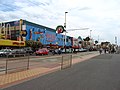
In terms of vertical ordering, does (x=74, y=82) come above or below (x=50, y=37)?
below

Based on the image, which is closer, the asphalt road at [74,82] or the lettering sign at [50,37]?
the asphalt road at [74,82]

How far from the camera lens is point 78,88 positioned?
33.5 feet

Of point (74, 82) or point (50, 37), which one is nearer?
point (74, 82)

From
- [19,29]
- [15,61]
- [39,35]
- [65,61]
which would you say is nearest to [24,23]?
[19,29]

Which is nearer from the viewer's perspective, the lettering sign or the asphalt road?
the asphalt road

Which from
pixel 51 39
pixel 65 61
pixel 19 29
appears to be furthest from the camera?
pixel 51 39

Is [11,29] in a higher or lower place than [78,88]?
higher

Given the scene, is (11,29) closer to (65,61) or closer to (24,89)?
(65,61)

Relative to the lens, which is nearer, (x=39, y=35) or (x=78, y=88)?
(x=78, y=88)

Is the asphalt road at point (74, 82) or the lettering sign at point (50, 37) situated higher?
the lettering sign at point (50, 37)

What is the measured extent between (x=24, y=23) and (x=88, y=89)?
202ft

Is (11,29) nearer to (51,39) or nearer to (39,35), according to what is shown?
(39,35)

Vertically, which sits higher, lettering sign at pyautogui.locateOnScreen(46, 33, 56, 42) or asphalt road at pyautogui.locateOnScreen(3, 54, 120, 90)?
lettering sign at pyautogui.locateOnScreen(46, 33, 56, 42)

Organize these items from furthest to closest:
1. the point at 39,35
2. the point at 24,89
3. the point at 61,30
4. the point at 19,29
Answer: the point at 39,35
the point at 19,29
the point at 61,30
the point at 24,89
